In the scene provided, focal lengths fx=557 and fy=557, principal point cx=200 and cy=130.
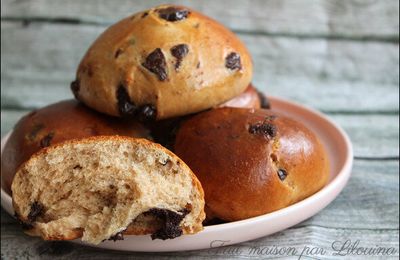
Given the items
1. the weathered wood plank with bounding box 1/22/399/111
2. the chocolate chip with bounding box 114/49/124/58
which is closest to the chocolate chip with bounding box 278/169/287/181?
the chocolate chip with bounding box 114/49/124/58

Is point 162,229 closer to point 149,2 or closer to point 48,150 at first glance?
point 48,150

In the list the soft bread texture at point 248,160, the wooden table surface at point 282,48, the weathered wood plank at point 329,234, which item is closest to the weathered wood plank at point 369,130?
the wooden table surface at point 282,48

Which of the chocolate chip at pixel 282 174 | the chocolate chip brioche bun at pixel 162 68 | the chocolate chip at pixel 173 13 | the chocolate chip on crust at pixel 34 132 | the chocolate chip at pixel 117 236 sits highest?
the chocolate chip at pixel 173 13

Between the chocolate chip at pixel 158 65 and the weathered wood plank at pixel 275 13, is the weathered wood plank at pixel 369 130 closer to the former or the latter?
the weathered wood plank at pixel 275 13

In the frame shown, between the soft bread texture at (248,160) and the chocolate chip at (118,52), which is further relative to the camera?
the chocolate chip at (118,52)

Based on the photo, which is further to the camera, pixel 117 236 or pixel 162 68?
pixel 162 68

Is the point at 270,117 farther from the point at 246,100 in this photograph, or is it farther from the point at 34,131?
the point at 34,131

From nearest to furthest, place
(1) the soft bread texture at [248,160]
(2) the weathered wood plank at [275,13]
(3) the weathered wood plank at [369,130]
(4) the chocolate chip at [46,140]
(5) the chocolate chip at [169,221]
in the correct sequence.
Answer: (5) the chocolate chip at [169,221], (1) the soft bread texture at [248,160], (4) the chocolate chip at [46,140], (3) the weathered wood plank at [369,130], (2) the weathered wood plank at [275,13]

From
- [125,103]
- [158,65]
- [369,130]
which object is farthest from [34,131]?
[369,130]

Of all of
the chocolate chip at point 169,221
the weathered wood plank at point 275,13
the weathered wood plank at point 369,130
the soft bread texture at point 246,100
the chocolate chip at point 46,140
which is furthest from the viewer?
the weathered wood plank at point 275,13
